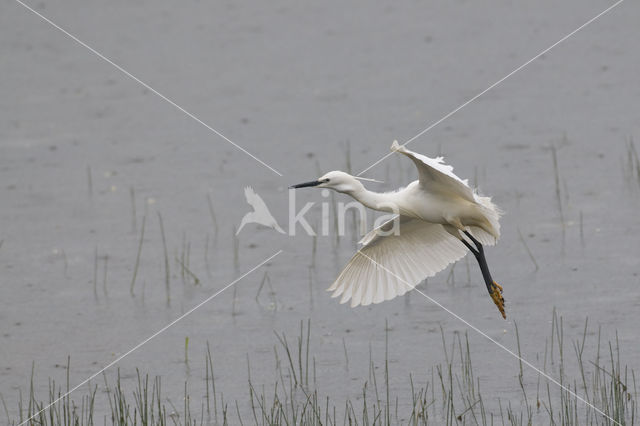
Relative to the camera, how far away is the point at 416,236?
378 inches

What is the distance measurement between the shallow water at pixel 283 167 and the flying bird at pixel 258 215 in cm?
11

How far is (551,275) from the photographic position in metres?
10.8

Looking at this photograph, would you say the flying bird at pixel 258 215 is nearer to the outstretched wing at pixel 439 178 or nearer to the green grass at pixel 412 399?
the green grass at pixel 412 399

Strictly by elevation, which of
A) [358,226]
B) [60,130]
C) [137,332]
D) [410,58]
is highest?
[410,58]

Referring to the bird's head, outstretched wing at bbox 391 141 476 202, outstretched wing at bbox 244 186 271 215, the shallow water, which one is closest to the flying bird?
outstretched wing at bbox 244 186 271 215

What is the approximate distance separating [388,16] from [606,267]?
6.85 meters

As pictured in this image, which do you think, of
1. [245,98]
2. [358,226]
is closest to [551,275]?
[358,226]

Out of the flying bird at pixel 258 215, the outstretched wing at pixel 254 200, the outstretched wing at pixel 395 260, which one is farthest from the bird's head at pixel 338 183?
the outstretched wing at pixel 254 200

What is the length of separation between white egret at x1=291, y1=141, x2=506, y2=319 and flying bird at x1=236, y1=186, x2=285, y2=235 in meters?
2.56

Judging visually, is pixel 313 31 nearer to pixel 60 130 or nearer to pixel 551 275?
pixel 60 130

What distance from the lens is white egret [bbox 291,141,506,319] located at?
338 inches

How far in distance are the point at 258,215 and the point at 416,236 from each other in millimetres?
2830

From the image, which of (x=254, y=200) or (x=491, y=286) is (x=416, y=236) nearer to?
(x=491, y=286)

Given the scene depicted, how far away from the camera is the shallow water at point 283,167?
10.1m
